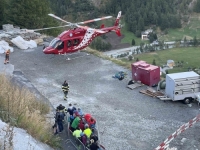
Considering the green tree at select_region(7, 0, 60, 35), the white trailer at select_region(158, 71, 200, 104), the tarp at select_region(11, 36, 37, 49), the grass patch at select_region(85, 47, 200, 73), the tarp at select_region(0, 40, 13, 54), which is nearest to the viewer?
the white trailer at select_region(158, 71, 200, 104)

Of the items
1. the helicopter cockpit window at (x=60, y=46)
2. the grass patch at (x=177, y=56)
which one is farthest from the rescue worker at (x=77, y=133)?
the grass patch at (x=177, y=56)

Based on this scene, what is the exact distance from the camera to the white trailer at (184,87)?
15711mm

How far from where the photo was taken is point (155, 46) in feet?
321

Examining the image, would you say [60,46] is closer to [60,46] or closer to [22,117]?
[60,46]

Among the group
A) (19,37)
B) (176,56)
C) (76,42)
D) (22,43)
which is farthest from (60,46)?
(176,56)

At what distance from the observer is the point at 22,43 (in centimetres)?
2564

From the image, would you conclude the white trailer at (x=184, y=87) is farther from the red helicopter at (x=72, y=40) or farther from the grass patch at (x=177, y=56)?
the grass patch at (x=177, y=56)

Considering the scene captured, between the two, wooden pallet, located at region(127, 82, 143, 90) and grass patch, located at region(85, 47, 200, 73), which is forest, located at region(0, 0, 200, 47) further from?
wooden pallet, located at region(127, 82, 143, 90)

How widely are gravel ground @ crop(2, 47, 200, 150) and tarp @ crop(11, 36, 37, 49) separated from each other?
1.43 metres

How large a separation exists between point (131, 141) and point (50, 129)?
310 centimetres

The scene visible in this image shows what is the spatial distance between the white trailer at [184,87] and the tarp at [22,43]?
1293 cm

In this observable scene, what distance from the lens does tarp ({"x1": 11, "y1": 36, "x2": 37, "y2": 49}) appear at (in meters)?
25.5

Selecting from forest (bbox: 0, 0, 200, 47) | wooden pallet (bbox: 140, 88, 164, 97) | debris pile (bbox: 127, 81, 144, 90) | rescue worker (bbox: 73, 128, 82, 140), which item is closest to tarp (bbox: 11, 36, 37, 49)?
debris pile (bbox: 127, 81, 144, 90)

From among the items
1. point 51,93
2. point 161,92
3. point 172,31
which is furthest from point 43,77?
point 172,31
